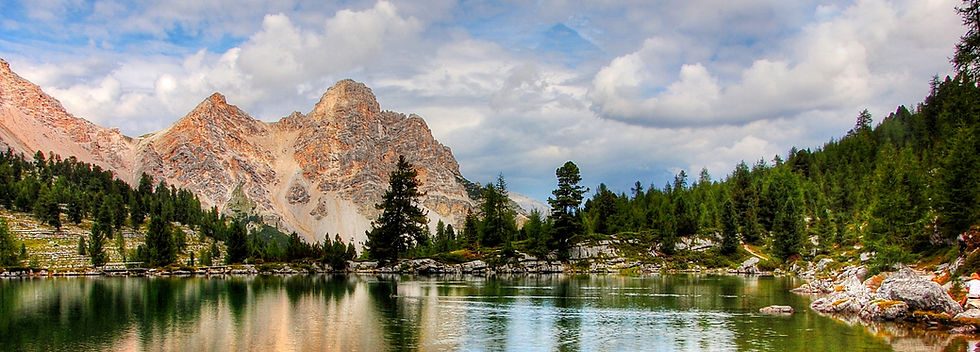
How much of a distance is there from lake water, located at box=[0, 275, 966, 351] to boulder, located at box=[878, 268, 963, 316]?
156 inches

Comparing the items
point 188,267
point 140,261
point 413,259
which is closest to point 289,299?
point 413,259

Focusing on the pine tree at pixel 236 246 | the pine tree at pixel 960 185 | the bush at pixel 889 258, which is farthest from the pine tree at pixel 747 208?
the pine tree at pixel 236 246

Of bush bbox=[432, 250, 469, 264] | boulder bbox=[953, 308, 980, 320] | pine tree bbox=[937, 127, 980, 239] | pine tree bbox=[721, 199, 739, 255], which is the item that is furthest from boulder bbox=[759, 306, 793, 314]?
pine tree bbox=[721, 199, 739, 255]

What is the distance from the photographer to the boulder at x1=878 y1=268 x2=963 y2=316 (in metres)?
45.6

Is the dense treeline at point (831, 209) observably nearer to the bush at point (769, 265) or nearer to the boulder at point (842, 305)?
the bush at point (769, 265)

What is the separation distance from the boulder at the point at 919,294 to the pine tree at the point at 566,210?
87.7 meters

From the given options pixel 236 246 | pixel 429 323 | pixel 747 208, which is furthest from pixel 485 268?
pixel 429 323

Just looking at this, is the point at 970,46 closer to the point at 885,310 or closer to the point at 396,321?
the point at 885,310

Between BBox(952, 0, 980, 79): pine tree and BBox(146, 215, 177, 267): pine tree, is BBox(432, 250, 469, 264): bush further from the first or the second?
BBox(952, 0, 980, 79): pine tree

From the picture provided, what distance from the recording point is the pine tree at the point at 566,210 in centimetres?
13738

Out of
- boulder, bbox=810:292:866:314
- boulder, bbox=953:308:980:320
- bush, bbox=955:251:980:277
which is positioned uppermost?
bush, bbox=955:251:980:277

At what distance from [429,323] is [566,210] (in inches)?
3556

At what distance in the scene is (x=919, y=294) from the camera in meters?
47.1

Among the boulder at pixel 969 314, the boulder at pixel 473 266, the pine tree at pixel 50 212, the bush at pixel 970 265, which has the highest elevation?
the pine tree at pixel 50 212
